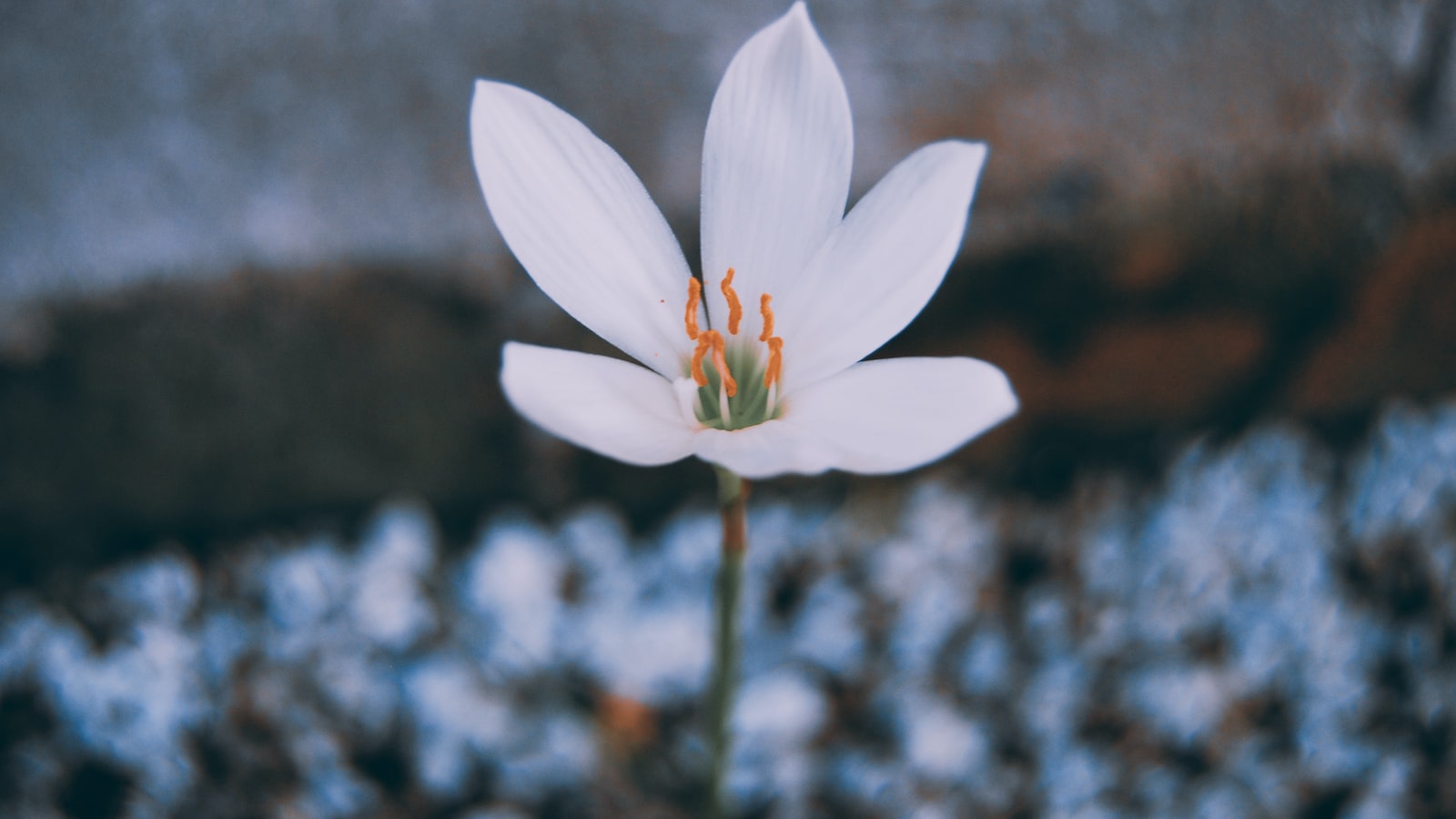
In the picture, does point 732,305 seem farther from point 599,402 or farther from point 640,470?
point 640,470

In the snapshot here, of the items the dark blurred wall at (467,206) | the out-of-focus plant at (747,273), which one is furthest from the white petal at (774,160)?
the dark blurred wall at (467,206)

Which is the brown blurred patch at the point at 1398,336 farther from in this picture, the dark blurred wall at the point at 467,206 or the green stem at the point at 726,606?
the green stem at the point at 726,606

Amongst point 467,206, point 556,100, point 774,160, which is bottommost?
point 774,160

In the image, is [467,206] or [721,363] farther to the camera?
[467,206]

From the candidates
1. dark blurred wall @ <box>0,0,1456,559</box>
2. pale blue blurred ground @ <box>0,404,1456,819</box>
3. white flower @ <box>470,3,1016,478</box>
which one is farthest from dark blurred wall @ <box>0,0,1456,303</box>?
white flower @ <box>470,3,1016,478</box>

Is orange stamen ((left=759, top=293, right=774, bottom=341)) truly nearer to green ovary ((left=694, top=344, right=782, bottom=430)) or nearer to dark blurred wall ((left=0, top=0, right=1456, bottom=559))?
green ovary ((left=694, top=344, right=782, bottom=430))

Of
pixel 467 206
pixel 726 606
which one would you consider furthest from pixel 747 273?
pixel 467 206

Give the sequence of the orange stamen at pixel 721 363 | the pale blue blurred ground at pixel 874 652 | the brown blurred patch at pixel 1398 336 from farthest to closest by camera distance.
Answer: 1. the brown blurred patch at pixel 1398 336
2. the pale blue blurred ground at pixel 874 652
3. the orange stamen at pixel 721 363

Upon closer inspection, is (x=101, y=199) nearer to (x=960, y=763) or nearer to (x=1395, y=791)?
(x=960, y=763)
